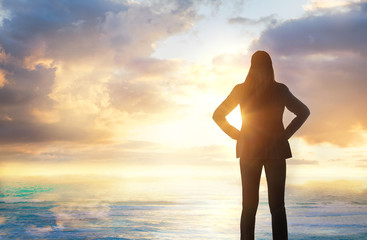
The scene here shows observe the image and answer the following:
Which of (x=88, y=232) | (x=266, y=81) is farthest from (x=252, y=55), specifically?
(x=88, y=232)

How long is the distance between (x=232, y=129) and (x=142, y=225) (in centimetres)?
916

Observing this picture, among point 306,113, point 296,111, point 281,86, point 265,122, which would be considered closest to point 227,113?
point 265,122

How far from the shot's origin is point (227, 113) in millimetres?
5480

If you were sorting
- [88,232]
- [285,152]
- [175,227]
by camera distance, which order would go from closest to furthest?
[285,152]
[88,232]
[175,227]

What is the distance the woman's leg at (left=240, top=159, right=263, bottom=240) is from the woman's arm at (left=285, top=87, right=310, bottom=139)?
663 mm

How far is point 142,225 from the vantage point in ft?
44.5

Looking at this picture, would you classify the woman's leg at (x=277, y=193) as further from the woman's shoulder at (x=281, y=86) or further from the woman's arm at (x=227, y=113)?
the woman's shoulder at (x=281, y=86)

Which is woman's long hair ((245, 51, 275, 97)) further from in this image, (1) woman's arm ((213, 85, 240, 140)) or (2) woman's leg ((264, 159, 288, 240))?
(2) woman's leg ((264, 159, 288, 240))

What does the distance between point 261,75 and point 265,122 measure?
648 millimetres

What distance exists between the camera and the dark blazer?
198 inches

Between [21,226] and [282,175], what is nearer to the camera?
[282,175]

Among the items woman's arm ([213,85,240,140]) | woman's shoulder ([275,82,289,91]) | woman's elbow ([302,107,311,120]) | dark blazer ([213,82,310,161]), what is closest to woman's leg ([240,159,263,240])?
dark blazer ([213,82,310,161])

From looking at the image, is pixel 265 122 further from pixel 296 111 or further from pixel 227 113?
pixel 227 113

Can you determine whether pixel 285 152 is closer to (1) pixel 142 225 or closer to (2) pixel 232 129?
(2) pixel 232 129
